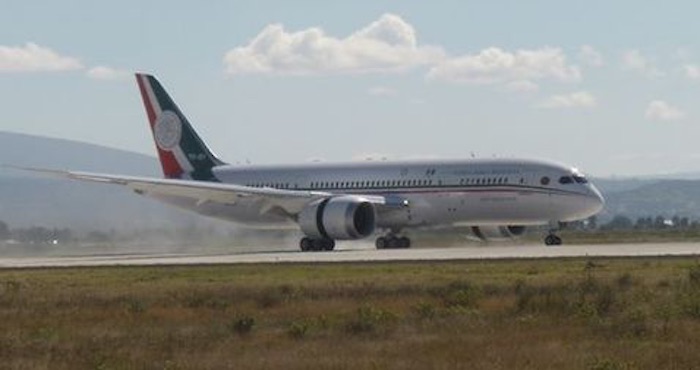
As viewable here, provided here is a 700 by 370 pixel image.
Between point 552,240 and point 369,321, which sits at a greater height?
point 369,321

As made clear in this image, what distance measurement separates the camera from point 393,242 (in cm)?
6994

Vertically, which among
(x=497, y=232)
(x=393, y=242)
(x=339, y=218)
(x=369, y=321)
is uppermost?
(x=339, y=218)

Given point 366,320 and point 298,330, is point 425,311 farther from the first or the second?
point 298,330

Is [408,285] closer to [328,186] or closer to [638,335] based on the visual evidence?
[638,335]

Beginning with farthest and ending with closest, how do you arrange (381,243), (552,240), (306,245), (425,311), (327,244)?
(381,243) → (306,245) → (552,240) → (327,244) → (425,311)

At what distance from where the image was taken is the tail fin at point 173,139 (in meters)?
77.1

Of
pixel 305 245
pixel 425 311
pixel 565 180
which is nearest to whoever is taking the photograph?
pixel 425 311

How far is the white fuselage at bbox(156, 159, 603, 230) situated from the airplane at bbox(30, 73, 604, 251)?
0.14 feet

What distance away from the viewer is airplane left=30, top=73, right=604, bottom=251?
6594cm

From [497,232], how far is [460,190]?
545 centimetres

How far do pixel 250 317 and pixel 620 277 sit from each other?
11.9 metres

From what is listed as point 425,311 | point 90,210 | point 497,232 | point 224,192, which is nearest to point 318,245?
point 224,192

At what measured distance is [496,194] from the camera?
66.2 meters

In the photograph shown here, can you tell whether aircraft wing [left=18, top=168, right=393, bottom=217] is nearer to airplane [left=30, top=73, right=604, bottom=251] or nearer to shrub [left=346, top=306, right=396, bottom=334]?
airplane [left=30, top=73, right=604, bottom=251]
